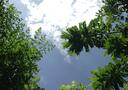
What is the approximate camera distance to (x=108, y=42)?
2356 centimetres

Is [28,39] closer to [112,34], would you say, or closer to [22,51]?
[22,51]


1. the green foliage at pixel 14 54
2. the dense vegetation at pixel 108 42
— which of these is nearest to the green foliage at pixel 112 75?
the dense vegetation at pixel 108 42

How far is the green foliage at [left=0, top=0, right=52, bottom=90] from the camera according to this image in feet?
87.5

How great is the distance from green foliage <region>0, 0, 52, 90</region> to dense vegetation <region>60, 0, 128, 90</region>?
4.12 m

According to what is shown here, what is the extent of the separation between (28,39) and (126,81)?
40.7 feet

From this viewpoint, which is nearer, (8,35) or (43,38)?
(8,35)

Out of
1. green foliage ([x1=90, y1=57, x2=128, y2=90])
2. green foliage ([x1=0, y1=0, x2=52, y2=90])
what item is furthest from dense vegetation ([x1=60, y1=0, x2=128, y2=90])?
green foliage ([x1=0, y1=0, x2=52, y2=90])

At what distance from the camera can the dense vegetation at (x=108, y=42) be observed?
22.2m

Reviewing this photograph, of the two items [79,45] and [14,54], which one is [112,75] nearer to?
[79,45]

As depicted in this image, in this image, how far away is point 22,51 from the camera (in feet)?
92.4

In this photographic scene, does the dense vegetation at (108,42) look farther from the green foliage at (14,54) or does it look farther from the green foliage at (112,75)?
the green foliage at (14,54)

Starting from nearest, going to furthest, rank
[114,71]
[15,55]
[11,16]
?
[114,71], [15,55], [11,16]

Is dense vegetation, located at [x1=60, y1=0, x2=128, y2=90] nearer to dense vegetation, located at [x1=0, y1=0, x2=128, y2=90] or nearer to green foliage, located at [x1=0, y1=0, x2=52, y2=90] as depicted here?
dense vegetation, located at [x1=0, y1=0, x2=128, y2=90]

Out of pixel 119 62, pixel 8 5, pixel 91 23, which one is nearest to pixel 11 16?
pixel 8 5
